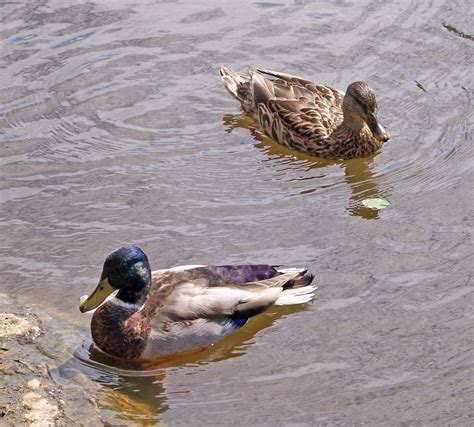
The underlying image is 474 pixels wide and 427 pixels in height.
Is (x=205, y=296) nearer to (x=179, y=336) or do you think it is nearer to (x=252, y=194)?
(x=179, y=336)

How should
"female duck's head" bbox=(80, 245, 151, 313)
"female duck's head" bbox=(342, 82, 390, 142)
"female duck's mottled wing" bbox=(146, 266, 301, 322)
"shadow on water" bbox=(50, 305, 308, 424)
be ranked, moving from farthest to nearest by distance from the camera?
"female duck's head" bbox=(342, 82, 390, 142) < "female duck's mottled wing" bbox=(146, 266, 301, 322) < "female duck's head" bbox=(80, 245, 151, 313) < "shadow on water" bbox=(50, 305, 308, 424)

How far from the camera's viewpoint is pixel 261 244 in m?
9.20

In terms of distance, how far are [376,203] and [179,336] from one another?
2.77 meters

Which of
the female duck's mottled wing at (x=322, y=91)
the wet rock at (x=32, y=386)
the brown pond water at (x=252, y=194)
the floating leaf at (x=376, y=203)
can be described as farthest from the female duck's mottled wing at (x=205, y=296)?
the female duck's mottled wing at (x=322, y=91)

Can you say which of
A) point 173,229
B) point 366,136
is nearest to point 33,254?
point 173,229

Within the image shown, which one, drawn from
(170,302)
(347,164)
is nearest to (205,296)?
(170,302)

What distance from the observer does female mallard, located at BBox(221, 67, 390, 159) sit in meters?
11.1

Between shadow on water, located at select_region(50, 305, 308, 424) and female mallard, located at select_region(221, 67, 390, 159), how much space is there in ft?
9.85

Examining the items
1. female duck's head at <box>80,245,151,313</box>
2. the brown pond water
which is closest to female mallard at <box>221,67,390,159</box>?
the brown pond water

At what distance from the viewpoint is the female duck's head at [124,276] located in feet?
26.0

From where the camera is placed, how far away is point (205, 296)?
8.12m

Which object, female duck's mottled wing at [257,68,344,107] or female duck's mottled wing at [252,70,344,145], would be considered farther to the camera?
female duck's mottled wing at [257,68,344,107]

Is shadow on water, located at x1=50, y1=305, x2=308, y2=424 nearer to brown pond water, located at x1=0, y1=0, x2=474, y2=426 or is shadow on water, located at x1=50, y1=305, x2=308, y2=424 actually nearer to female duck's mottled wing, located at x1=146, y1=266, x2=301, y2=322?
brown pond water, located at x1=0, y1=0, x2=474, y2=426

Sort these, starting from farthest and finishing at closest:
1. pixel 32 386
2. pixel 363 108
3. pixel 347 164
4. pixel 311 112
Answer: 1. pixel 311 112
2. pixel 347 164
3. pixel 363 108
4. pixel 32 386
